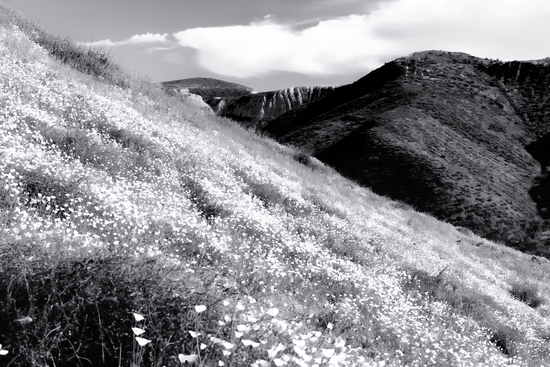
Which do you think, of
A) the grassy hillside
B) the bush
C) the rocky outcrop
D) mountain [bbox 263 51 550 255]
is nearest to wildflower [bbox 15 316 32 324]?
the grassy hillside

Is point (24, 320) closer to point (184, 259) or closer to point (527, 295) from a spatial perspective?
point (184, 259)

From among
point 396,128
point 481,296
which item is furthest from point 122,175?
point 396,128

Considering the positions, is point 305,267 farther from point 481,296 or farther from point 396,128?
point 396,128

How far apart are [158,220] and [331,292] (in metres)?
3.15

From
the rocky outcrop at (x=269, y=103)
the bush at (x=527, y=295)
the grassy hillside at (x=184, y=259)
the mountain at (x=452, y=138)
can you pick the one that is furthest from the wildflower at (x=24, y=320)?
the rocky outcrop at (x=269, y=103)

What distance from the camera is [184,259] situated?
5.35 meters

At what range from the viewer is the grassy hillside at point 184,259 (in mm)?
2816

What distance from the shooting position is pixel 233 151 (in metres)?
14.5

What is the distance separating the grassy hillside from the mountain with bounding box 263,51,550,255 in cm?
1987

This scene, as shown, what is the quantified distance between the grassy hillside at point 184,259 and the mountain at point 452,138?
1987 cm

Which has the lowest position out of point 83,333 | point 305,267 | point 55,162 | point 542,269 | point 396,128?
point 542,269

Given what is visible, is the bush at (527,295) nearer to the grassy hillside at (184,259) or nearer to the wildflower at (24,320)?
the grassy hillside at (184,259)

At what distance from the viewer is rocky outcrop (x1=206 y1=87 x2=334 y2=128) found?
486ft

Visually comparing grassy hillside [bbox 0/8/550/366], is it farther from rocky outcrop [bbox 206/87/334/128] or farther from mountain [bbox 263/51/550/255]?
rocky outcrop [bbox 206/87/334/128]
